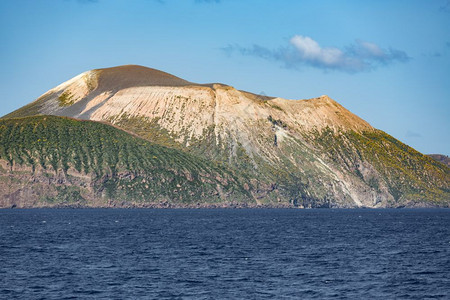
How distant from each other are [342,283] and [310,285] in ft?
11.4

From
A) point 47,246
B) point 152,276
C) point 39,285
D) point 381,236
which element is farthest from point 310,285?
point 381,236

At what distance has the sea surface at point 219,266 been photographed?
57781mm

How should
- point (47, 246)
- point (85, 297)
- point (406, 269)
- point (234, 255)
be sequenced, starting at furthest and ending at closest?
point (47, 246)
point (234, 255)
point (406, 269)
point (85, 297)

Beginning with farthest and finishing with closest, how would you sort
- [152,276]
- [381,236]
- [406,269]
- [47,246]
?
[381,236] < [47,246] < [406,269] < [152,276]

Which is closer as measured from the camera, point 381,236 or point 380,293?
point 380,293

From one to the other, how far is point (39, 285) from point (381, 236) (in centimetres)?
7366

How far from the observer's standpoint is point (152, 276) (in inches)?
2564

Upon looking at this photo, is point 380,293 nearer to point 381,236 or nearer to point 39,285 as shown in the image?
point 39,285

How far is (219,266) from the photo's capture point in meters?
72.8

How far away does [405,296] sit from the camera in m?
57.2

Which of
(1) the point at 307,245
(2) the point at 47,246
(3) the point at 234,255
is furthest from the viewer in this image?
(1) the point at 307,245

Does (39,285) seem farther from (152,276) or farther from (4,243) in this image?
(4,243)

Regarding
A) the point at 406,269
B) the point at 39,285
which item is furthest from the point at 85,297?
the point at 406,269

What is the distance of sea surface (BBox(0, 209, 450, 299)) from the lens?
57.8 m
